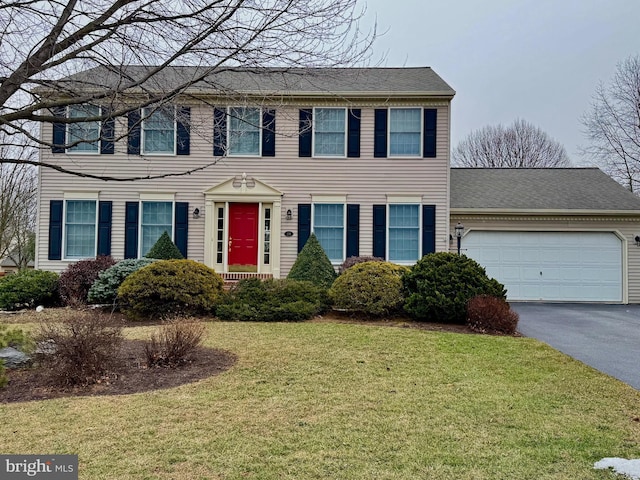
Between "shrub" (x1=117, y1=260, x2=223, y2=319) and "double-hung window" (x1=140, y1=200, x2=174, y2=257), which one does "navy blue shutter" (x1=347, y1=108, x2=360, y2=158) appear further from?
"shrub" (x1=117, y1=260, x2=223, y2=319)

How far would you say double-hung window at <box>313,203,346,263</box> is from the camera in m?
12.5

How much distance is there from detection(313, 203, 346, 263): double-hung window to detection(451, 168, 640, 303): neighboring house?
135 inches

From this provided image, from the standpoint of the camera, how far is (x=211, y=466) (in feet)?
9.77

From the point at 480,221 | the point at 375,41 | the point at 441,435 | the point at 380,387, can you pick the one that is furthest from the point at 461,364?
the point at 480,221

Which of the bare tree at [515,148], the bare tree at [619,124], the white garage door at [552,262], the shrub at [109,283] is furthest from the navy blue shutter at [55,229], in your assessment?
the bare tree at [515,148]

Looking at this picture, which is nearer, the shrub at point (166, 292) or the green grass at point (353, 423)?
the green grass at point (353, 423)

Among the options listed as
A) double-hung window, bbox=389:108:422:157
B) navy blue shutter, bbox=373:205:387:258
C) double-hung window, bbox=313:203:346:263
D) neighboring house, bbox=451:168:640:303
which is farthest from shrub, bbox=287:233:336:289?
neighboring house, bbox=451:168:640:303

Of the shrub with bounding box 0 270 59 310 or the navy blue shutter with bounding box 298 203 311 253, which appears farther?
the navy blue shutter with bounding box 298 203 311 253

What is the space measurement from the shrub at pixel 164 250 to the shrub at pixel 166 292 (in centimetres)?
224

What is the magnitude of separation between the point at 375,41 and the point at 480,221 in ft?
29.1

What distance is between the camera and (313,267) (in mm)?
11195

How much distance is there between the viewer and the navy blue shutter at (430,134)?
12383mm

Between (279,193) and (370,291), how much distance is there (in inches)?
183

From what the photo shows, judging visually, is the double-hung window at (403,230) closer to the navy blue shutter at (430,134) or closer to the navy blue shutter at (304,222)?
the navy blue shutter at (430,134)
